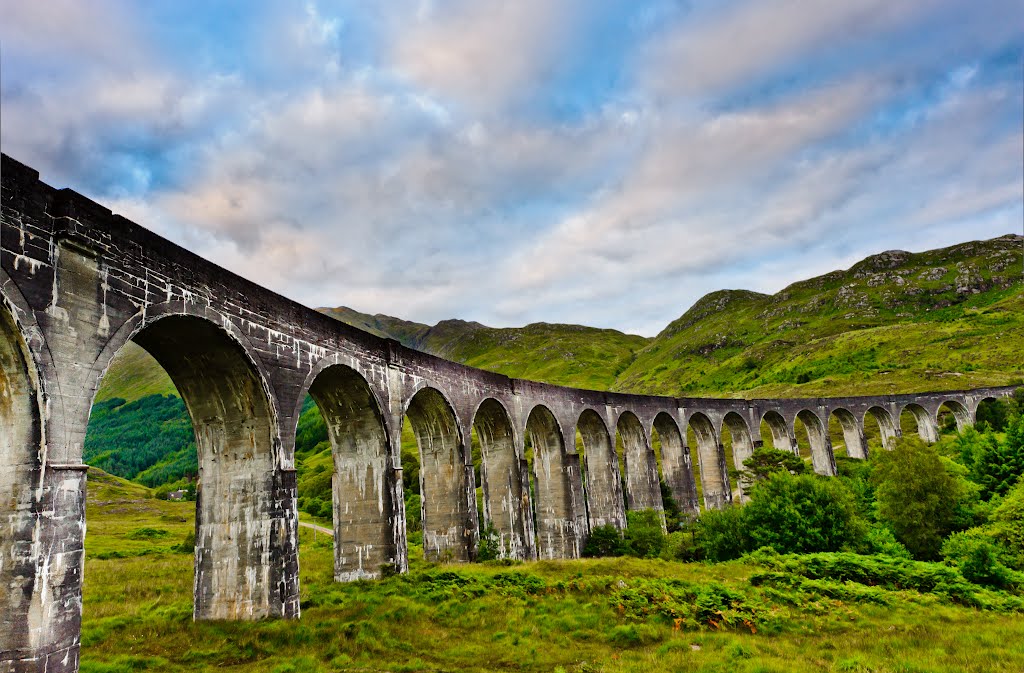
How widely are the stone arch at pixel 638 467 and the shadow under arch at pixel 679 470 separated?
7.83ft

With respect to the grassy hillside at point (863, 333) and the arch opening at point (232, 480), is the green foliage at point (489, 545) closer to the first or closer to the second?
the arch opening at point (232, 480)

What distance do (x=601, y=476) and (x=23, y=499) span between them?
2860cm

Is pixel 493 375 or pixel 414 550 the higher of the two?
pixel 493 375

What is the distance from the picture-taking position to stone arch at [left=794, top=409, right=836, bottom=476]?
48625 millimetres

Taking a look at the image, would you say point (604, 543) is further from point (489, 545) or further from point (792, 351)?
point (792, 351)

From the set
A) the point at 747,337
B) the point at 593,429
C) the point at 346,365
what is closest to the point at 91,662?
the point at 346,365

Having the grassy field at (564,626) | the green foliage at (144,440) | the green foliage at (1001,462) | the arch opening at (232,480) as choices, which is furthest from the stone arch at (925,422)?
the green foliage at (144,440)

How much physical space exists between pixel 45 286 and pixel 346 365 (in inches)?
352

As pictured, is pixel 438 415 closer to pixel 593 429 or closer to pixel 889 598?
pixel 593 429

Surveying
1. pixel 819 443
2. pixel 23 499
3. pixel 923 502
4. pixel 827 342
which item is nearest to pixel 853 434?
pixel 819 443

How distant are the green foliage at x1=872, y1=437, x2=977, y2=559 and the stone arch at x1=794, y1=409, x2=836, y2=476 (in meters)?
25.4

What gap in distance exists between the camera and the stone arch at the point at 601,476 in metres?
32.9

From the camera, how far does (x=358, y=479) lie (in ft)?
62.6

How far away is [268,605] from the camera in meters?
13.5
